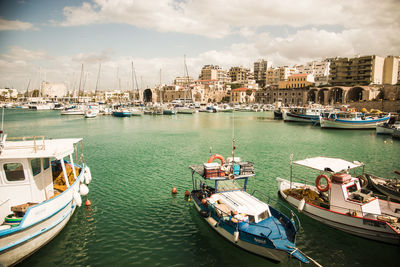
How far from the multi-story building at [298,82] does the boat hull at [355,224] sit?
120046 millimetres

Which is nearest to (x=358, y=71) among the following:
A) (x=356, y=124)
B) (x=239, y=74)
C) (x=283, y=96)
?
(x=283, y=96)

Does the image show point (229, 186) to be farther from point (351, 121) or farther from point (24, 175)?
point (351, 121)

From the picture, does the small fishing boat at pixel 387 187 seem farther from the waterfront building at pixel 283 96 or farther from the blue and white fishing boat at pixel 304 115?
the waterfront building at pixel 283 96

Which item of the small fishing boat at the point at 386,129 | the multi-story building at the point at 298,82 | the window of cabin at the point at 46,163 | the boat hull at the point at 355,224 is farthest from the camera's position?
the multi-story building at the point at 298,82

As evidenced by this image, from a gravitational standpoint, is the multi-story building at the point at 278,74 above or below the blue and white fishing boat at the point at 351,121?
above

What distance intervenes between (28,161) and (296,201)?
13.7m

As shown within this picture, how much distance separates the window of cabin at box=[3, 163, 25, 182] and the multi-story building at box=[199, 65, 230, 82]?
174886mm

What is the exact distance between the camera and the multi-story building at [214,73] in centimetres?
18062

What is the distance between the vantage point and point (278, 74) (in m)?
151

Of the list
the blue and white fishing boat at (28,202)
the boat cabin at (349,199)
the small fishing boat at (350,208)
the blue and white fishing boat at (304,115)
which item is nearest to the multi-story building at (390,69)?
the blue and white fishing boat at (304,115)

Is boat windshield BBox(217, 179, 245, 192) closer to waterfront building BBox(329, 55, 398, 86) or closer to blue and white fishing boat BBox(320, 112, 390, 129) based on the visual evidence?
blue and white fishing boat BBox(320, 112, 390, 129)

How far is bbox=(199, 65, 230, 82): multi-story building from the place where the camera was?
181 m

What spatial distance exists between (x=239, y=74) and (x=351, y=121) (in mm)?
137097

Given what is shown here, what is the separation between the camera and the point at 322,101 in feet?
373
